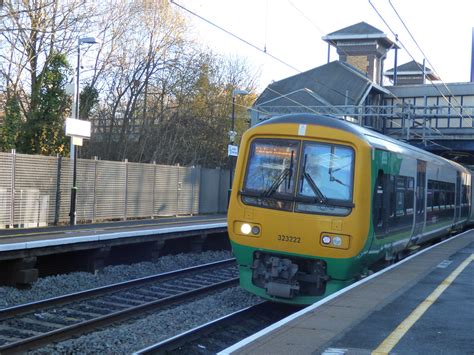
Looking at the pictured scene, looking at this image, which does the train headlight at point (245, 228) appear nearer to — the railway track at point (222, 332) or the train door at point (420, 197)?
the railway track at point (222, 332)

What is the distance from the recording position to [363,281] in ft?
32.0

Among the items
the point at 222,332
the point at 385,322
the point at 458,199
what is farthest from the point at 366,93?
the point at 385,322

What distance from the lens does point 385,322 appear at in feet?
23.2

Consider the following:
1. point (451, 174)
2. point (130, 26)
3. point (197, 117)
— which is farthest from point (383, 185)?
point (197, 117)

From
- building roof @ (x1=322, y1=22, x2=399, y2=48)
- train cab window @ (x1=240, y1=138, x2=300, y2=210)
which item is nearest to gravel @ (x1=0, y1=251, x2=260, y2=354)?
train cab window @ (x1=240, y1=138, x2=300, y2=210)

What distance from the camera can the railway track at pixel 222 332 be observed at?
25.9 feet

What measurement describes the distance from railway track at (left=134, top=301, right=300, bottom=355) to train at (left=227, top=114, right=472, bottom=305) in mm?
540

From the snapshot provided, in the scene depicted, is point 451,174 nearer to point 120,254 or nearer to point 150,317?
point 120,254

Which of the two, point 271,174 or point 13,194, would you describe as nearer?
point 271,174

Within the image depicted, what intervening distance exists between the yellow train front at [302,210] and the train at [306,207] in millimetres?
15

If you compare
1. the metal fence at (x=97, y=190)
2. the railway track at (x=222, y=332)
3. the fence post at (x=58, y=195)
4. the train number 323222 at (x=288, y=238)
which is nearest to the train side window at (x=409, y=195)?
the railway track at (x=222, y=332)

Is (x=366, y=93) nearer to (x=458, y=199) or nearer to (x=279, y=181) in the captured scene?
(x=458, y=199)

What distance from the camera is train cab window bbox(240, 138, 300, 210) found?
32.2 feet

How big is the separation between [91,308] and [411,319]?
222 inches
